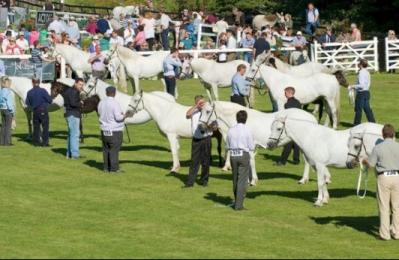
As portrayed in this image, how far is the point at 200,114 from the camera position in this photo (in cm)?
2592

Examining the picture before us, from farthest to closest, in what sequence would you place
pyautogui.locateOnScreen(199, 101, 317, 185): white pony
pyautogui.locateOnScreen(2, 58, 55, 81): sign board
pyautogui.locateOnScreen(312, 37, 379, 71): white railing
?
pyautogui.locateOnScreen(312, 37, 379, 71): white railing
pyautogui.locateOnScreen(2, 58, 55, 81): sign board
pyautogui.locateOnScreen(199, 101, 317, 185): white pony

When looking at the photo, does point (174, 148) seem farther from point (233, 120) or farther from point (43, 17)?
point (43, 17)

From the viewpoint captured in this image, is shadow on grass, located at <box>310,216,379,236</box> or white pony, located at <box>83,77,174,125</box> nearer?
shadow on grass, located at <box>310,216,379,236</box>

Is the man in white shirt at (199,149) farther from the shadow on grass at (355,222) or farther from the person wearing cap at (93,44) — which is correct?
the person wearing cap at (93,44)

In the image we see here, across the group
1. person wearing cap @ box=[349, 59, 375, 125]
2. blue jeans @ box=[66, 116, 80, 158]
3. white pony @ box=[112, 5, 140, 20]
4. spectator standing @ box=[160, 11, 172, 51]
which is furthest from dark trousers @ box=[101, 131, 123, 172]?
white pony @ box=[112, 5, 140, 20]

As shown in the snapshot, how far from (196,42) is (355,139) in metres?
29.9

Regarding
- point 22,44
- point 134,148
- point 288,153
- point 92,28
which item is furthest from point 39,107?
point 92,28

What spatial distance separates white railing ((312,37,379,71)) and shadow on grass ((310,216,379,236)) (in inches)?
1085

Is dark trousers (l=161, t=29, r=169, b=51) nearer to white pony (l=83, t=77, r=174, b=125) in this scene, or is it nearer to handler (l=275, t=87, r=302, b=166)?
white pony (l=83, t=77, r=174, b=125)

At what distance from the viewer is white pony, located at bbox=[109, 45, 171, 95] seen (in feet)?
136

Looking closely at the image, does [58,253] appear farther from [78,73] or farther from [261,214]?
[78,73]

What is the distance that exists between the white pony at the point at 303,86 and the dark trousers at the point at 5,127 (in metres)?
7.51

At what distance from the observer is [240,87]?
33.5 metres

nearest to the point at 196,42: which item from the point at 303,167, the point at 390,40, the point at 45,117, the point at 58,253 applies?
the point at 390,40
